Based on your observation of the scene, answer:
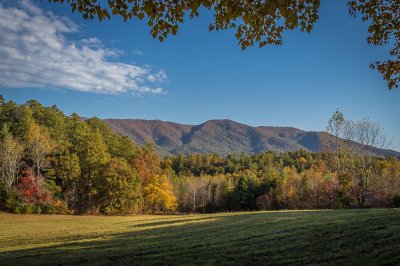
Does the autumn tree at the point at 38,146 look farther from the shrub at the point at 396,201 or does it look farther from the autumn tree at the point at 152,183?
the shrub at the point at 396,201

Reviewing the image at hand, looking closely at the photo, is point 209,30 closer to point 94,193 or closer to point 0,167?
point 94,193

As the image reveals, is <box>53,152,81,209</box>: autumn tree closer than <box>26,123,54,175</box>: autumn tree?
No

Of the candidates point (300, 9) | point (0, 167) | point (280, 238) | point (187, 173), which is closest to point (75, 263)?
point (280, 238)

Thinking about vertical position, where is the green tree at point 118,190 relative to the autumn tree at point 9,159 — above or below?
below

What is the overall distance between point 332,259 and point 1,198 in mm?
49784

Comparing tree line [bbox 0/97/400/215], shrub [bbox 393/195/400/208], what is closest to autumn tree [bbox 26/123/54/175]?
tree line [bbox 0/97/400/215]

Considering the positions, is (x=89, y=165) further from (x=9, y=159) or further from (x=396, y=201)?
(x=396, y=201)

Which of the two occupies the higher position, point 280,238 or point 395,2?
point 395,2

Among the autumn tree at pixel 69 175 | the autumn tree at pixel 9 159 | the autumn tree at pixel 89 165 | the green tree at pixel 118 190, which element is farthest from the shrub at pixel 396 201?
the autumn tree at pixel 9 159

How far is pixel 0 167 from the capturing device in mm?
49594

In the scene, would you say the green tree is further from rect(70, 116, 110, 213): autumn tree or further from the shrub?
the shrub

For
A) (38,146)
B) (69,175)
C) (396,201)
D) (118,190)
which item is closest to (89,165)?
(69,175)

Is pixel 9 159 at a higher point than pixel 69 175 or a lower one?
higher

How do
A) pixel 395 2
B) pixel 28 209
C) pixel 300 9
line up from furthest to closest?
1. pixel 28 209
2. pixel 395 2
3. pixel 300 9
